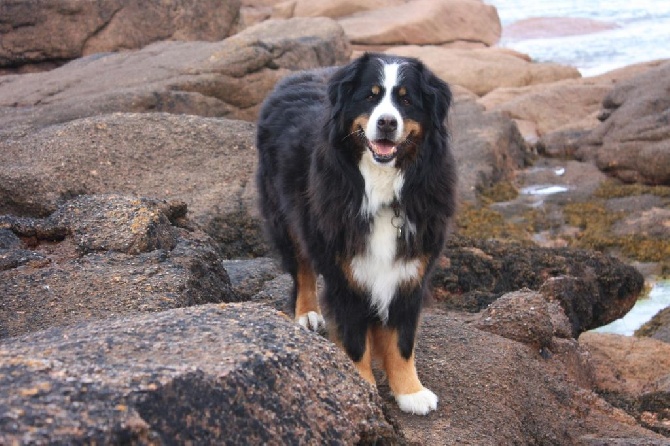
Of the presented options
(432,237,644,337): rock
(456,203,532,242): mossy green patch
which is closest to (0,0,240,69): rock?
(456,203,532,242): mossy green patch

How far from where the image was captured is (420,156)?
4.96 metres

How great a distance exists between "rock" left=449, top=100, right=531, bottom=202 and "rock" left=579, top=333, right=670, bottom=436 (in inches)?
187

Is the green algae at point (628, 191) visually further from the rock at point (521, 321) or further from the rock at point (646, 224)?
the rock at point (521, 321)

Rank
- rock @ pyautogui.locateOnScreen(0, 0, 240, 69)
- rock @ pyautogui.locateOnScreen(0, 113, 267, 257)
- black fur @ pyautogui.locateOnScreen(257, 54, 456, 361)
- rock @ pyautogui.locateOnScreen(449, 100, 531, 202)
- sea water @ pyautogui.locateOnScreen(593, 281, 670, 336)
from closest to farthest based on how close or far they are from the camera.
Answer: black fur @ pyautogui.locateOnScreen(257, 54, 456, 361) → rock @ pyautogui.locateOnScreen(0, 113, 267, 257) → sea water @ pyautogui.locateOnScreen(593, 281, 670, 336) → rock @ pyautogui.locateOnScreen(449, 100, 531, 202) → rock @ pyautogui.locateOnScreen(0, 0, 240, 69)

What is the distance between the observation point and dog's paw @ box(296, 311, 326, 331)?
618cm

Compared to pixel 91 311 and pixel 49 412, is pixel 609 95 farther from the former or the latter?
pixel 49 412

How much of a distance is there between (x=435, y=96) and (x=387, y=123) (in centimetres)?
38

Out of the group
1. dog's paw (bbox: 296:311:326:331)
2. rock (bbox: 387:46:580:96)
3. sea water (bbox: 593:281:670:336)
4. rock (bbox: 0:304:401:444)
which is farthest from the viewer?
rock (bbox: 387:46:580:96)

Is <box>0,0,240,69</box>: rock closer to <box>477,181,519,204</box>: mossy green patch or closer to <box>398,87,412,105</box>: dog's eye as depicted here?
<box>477,181,519,204</box>: mossy green patch

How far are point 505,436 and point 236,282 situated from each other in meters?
2.72

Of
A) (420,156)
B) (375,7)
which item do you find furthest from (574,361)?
(375,7)

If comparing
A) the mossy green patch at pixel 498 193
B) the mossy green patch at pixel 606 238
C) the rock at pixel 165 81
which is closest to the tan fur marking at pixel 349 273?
the rock at pixel 165 81

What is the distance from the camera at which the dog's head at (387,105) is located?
15.9 feet

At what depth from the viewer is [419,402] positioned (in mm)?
4945
